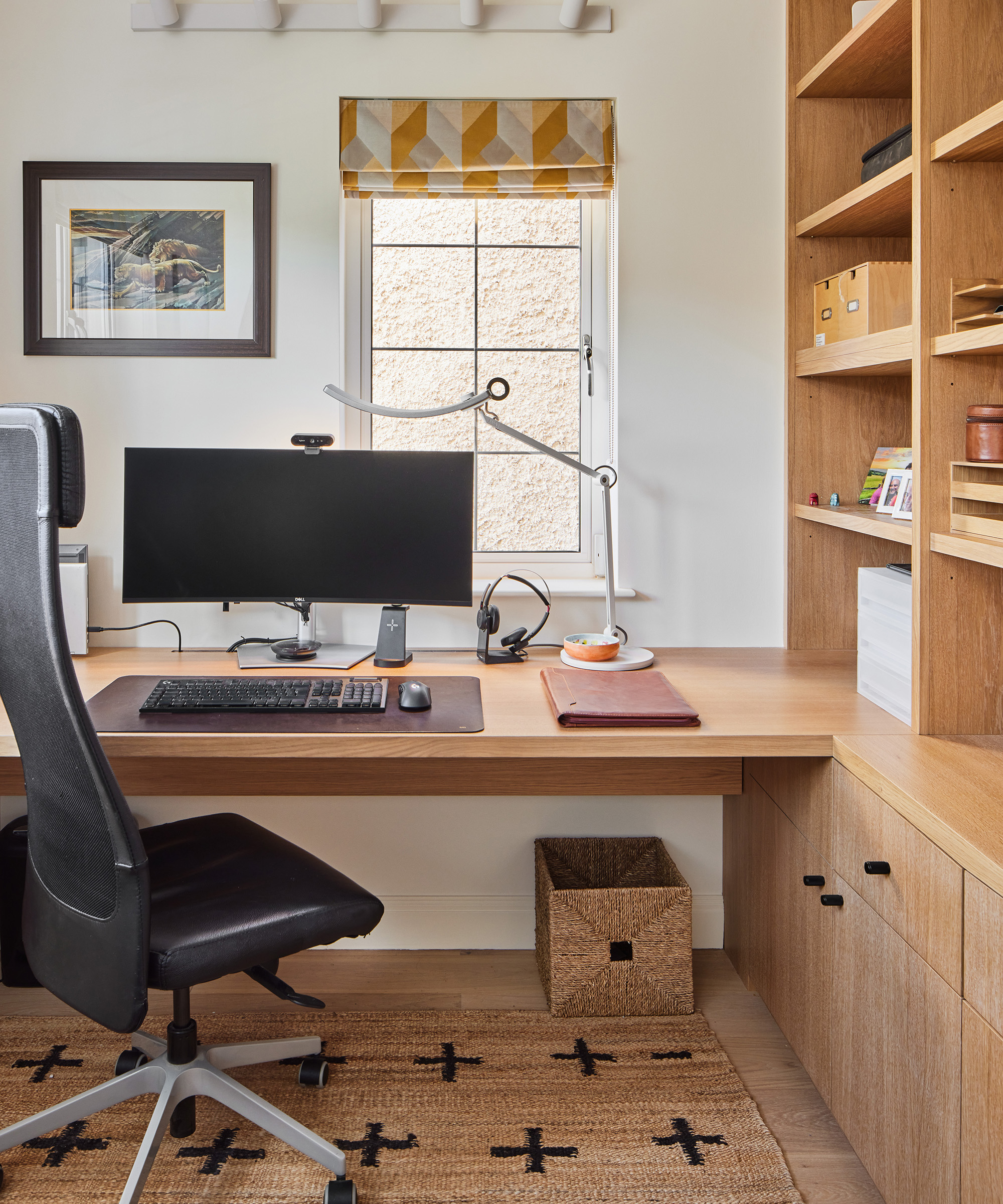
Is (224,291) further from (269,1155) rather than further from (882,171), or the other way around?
(269,1155)

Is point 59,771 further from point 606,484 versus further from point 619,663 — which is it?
point 606,484

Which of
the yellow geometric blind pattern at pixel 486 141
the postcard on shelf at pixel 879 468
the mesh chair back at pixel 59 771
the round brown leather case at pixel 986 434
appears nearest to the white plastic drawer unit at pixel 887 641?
the round brown leather case at pixel 986 434

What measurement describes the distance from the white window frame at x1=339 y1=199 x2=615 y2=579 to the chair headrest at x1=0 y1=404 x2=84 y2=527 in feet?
3.64

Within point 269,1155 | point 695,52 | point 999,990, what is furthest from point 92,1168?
point 695,52

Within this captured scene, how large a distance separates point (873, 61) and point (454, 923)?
6.95ft

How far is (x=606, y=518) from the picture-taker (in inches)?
84.0

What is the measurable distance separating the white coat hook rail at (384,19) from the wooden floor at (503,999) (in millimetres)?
2178

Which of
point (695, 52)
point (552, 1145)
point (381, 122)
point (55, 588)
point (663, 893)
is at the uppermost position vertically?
point (695, 52)

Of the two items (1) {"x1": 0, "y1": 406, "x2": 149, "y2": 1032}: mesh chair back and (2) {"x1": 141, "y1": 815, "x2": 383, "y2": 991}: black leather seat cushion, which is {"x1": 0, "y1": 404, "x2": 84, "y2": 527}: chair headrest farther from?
(2) {"x1": 141, "y1": 815, "x2": 383, "y2": 991}: black leather seat cushion

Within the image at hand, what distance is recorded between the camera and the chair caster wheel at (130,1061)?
5.86 ft

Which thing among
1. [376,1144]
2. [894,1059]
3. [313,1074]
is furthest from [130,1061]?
[894,1059]

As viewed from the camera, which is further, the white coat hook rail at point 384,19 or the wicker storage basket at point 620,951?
the white coat hook rail at point 384,19

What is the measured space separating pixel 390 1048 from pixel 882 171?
1.98m

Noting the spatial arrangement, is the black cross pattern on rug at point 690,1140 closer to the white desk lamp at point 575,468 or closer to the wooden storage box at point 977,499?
the white desk lamp at point 575,468
